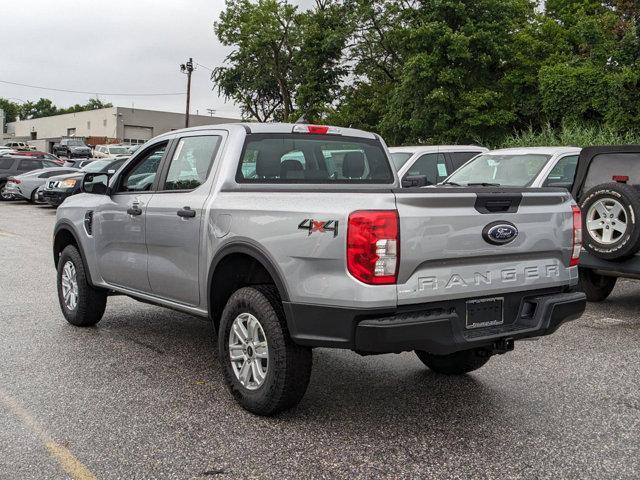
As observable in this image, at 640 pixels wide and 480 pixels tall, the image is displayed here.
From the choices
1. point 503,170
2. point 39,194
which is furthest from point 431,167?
point 39,194

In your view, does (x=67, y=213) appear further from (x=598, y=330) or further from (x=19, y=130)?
(x=19, y=130)

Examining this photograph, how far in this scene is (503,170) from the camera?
32.9ft

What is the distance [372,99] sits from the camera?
39.7 meters

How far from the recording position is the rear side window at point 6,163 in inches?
1079

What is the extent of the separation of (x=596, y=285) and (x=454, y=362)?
3.99 meters

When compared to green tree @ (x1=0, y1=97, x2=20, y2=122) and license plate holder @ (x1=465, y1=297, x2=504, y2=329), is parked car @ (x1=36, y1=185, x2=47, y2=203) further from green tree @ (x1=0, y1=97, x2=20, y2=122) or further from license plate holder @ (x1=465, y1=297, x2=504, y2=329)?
green tree @ (x1=0, y1=97, x2=20, y2=122)

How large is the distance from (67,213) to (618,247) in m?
5.58

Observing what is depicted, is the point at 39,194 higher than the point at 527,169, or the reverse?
the point at 527,169

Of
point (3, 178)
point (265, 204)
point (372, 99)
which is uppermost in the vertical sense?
point (372, 99)

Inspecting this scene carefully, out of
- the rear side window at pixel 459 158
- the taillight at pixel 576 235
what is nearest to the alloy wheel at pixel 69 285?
the taillight at pixel 576 235

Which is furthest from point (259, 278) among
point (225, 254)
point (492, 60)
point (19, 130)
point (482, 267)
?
point (19, 130)

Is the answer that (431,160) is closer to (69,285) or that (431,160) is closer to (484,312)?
(69,285)

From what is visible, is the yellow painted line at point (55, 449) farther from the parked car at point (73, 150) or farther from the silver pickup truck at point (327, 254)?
the parked car at point (73, 150)

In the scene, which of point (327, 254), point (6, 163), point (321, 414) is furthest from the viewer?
point (6, 163)
